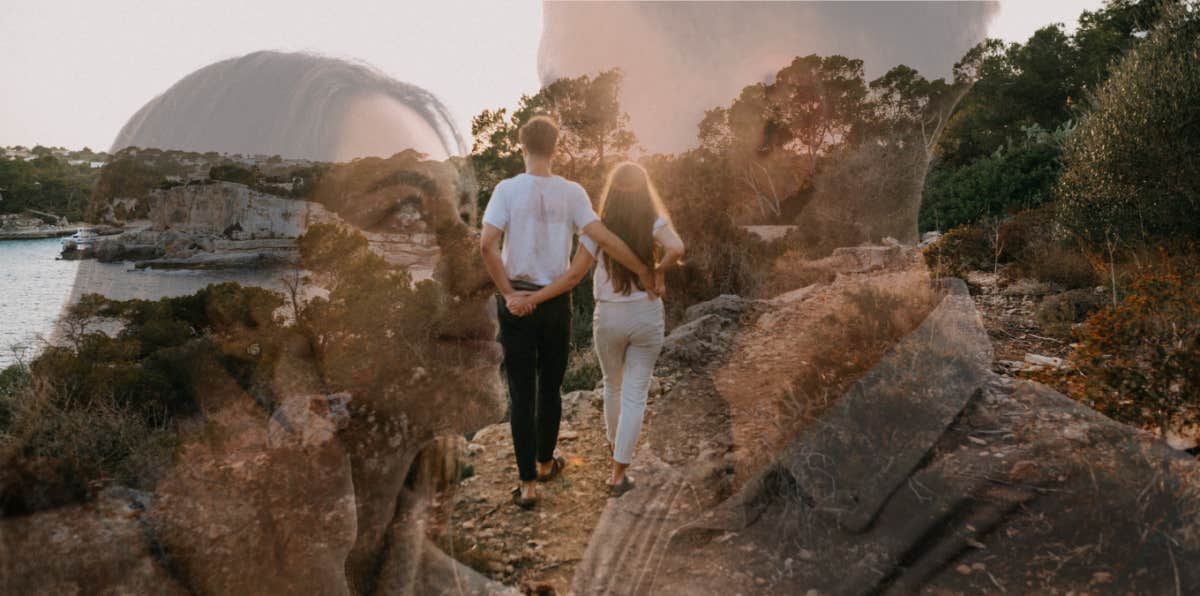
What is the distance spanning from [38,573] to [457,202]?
2.07 m

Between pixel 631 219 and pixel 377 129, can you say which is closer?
pixel 377 129

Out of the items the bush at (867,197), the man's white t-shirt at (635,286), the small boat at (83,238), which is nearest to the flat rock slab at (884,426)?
Answer: the man's white t-shirt at (635,286)

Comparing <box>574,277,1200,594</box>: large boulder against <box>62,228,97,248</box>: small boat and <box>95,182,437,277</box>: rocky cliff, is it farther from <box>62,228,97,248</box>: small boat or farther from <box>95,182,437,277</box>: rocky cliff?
<box>62,228,97,248</box>: small boat

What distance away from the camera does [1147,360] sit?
4.24m

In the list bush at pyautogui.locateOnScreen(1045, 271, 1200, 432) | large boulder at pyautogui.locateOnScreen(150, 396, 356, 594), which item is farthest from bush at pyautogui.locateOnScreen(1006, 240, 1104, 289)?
large boulder at pyautogui.locateOnScreen(150, 396, 356, 594)

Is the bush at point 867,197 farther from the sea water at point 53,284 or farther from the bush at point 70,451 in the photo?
the bush at point 70,451

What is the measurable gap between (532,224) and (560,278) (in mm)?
331

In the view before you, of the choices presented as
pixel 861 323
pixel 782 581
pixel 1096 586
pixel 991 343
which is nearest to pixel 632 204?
pixel 782 581

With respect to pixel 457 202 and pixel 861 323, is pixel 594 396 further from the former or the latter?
pixel 457 202

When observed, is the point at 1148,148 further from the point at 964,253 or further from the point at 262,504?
the point at 262,504

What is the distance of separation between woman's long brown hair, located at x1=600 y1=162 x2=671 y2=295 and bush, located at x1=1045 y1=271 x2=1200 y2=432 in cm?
351

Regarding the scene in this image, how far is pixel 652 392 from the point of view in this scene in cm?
618

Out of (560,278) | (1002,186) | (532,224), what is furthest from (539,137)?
(1002,186)

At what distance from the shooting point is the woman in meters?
3.48
